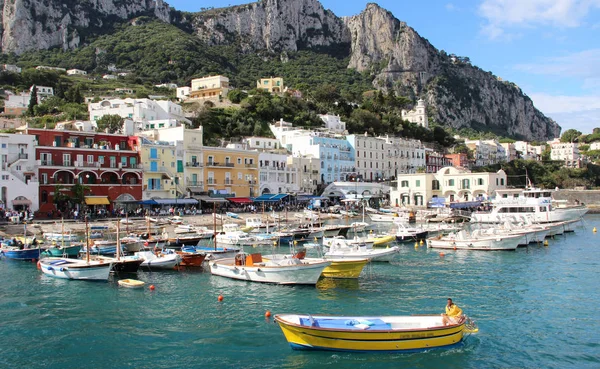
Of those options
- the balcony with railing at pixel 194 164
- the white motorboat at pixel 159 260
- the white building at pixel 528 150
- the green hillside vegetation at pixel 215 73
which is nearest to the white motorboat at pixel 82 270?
the white motorboat at pixel 159 260

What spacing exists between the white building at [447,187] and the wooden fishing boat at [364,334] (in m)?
67.8

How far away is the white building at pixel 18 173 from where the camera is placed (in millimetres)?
53456

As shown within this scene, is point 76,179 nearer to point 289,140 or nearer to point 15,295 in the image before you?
point 15,295

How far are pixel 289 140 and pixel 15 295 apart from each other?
7160 cm

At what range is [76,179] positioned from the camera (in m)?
58.7

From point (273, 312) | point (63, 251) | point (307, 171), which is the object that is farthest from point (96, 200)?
point (273, 312)

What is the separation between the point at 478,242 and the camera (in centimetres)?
4238

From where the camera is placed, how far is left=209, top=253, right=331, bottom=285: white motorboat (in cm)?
2775

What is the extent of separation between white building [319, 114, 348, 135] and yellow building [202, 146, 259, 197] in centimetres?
3420

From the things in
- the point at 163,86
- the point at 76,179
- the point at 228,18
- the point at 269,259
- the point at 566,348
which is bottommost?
the point at 566,348

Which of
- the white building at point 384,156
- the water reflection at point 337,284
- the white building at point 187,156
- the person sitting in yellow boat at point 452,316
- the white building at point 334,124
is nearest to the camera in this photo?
the person sitting in yellow boat at point 452,316

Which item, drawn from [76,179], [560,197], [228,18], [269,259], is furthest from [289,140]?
[228,18]

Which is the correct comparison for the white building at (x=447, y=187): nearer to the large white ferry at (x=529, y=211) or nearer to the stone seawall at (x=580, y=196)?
the large white ferry at (x=529, y=211)

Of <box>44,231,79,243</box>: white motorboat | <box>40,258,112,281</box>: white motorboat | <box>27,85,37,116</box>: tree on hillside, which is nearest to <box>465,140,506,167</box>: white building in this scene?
<box>27,85,37,116</box>: tree on hillside
